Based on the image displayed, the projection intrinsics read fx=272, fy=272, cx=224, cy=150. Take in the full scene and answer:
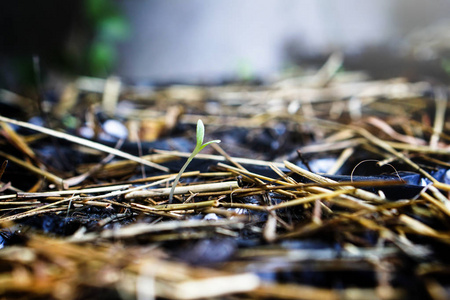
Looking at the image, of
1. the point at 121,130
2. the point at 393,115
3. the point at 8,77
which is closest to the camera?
the point at 121,130

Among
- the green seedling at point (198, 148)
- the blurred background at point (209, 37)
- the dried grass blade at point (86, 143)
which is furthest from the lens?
the blurred background at point (209, 37)

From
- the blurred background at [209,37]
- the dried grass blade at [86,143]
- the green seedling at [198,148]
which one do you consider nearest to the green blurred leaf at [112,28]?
the blurred background at [209,37]

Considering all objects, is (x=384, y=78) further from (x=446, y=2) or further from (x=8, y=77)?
(x=8, y=77)

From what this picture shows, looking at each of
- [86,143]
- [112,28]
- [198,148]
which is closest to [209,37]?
[112,28]

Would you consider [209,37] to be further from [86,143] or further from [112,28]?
[86,143]

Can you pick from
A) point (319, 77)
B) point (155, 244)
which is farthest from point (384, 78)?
point (155, 244)

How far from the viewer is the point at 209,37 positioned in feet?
8.87

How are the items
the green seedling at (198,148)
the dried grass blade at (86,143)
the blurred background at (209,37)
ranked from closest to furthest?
the green seedling at (198,148), the dried grass blade at (86,143), the blurred background at (209,37)

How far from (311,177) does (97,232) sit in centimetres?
53

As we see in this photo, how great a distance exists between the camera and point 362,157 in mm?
929

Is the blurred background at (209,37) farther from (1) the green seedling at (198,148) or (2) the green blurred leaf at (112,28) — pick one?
(1) the green seedling at (198,148)

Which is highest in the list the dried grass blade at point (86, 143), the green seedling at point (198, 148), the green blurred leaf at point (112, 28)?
the green blurred leaf at point (112, 28)

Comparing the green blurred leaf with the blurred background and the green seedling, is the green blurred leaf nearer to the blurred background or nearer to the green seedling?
the blurred background

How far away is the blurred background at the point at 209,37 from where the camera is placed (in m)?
2.27
